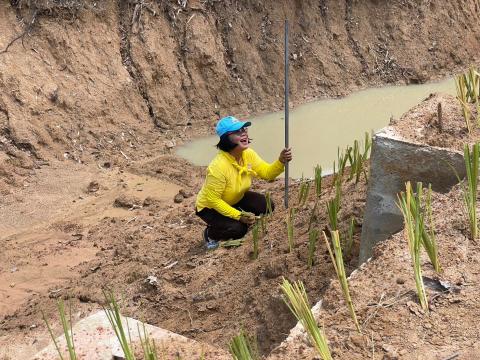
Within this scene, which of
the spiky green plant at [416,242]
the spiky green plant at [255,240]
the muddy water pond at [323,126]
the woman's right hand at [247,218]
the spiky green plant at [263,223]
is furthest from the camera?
the muddy water pond at [323,126]

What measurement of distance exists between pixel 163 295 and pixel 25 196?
3.27m

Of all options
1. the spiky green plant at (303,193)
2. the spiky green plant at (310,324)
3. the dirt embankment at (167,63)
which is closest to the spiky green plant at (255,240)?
the spiky green plant at (303,193)

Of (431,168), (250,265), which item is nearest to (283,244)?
(250,265)

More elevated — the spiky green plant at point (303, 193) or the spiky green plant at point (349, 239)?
the spiky green plant at point (303, 193)

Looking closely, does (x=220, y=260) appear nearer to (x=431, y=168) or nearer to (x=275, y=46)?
(x=431, y=168)

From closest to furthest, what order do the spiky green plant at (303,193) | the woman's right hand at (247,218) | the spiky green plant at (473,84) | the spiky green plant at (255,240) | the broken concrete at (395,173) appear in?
the broken concrete at (395,173) < the spiky green plant at (255,240) < the spiky green plant at (473,84) < the woman's right hand at (247,218) < the spiky green plant at (303,193)

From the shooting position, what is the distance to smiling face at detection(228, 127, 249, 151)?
4852 mm

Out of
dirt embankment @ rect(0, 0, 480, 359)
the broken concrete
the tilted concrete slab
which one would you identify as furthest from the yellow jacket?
the tilted concrete slab

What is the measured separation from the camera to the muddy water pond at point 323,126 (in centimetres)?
812

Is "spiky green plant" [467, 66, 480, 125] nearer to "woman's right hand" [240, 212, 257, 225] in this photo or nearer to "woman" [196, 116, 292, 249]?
"woman" [196, 116, 292, 249]

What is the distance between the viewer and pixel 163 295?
4508 millimetres

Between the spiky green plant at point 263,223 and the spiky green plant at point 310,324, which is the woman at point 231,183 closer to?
the spiky green plant at point 263,223

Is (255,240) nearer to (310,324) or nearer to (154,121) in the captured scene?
(310,324)

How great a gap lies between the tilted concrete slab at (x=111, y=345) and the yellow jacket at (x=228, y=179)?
1.73 metres
